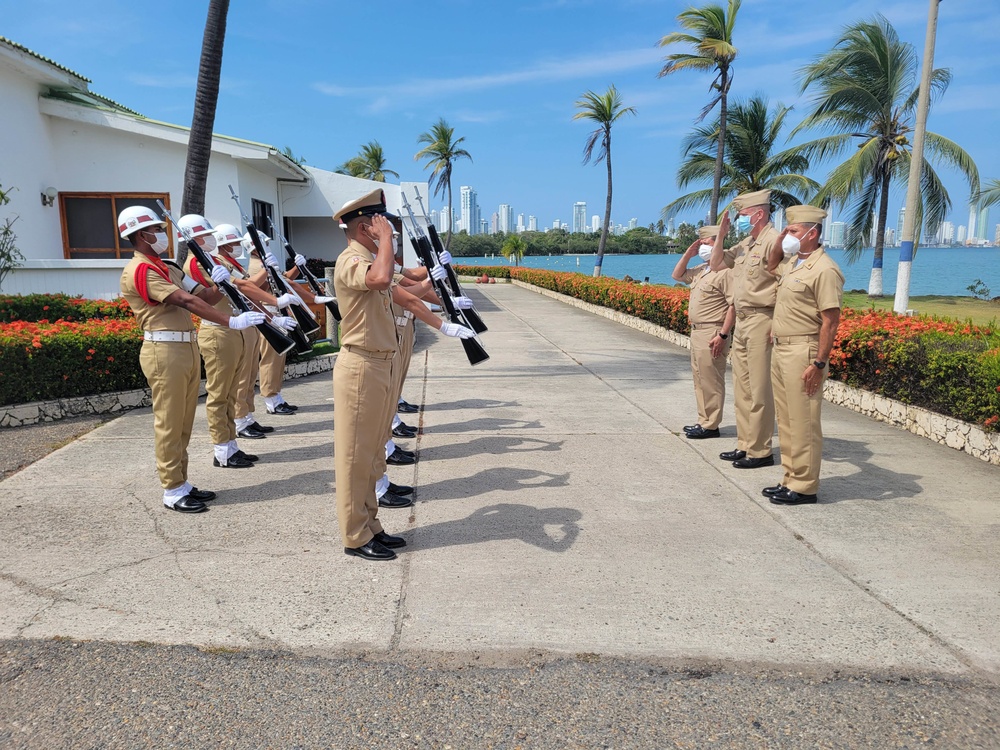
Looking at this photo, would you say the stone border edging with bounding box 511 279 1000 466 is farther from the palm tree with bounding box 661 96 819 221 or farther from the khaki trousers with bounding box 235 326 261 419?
the palm tree with bounding box 661 96 819 221

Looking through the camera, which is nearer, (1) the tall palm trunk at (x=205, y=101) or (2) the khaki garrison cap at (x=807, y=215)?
(2) the khaki garrison cap at (x=807, y=215)

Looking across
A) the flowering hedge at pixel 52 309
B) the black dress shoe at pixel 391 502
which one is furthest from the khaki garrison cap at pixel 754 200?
the flowering hedge at pixel 52 309

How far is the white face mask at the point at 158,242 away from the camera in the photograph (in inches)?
170

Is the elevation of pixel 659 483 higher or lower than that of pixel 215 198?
lower

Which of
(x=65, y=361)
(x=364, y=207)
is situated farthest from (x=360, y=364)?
(x=65, y=361)

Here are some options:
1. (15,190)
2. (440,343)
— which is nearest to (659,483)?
(440,343)

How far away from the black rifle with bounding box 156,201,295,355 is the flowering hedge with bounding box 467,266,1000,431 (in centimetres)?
557

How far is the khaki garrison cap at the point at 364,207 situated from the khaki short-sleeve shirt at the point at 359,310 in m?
0.14

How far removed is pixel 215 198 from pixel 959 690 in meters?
13.5

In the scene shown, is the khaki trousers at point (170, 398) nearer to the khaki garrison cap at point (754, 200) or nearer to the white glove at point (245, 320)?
the white glove at point (245, 320)

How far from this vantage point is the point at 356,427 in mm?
3615

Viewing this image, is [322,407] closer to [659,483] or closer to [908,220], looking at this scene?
[659,483]

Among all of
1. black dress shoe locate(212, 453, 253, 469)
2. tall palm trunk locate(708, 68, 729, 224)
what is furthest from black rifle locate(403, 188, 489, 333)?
tall palm trunk locate(708, 68, 729, 224)

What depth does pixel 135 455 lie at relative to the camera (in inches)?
222
